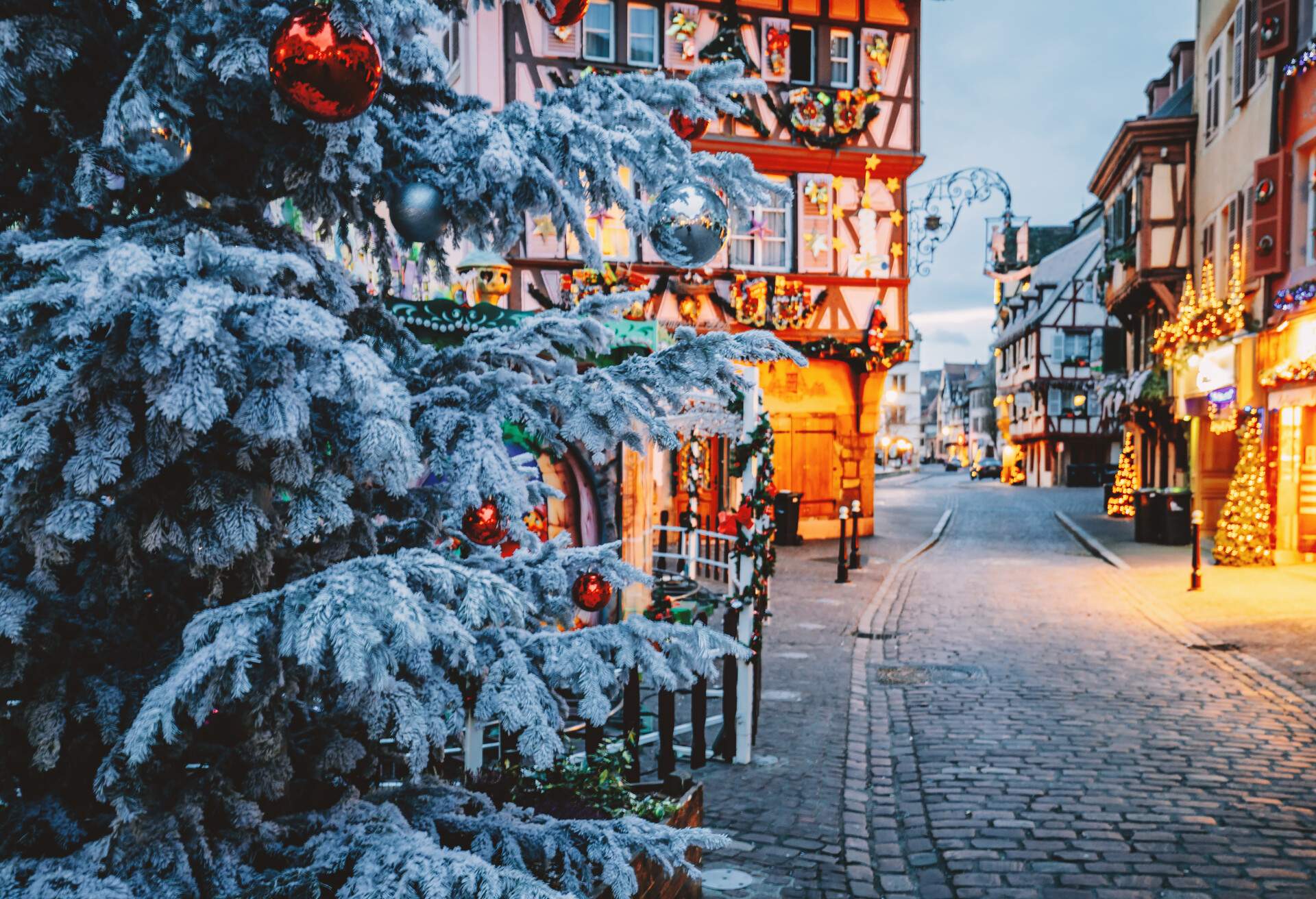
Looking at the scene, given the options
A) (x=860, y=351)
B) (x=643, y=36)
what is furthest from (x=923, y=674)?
(x=643, y=36)

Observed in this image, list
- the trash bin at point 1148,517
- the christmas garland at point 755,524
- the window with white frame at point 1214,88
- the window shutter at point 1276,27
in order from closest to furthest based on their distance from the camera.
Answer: the christmas garland at point 755,524 < the window shutter at point 1276,27 < the window with white frame at point 1214,88 < the trash bin at point 1148,517

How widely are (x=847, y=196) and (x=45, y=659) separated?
61.5ft

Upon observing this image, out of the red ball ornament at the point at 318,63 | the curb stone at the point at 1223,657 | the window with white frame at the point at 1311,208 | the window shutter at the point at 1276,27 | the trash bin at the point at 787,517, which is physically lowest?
the curb stone at the point at 1223,657

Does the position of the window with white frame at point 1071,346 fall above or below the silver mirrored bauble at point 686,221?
above

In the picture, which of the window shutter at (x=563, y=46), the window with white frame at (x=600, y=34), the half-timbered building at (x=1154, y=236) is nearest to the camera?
the window shutter at (x=563, y=46)

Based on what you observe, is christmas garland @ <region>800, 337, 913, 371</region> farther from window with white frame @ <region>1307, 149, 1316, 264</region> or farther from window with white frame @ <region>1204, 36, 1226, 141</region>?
window with white frame @ <region>1204, 36, 1226, 141</region>

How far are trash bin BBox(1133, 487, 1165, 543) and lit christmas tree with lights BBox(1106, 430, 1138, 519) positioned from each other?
6384mm

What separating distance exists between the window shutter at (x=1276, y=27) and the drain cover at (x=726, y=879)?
17.1m

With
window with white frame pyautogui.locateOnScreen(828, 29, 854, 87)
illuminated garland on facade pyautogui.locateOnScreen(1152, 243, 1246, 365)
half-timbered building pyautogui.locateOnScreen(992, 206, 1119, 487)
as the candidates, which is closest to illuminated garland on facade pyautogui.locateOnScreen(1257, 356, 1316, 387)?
illuminated garland on facade pyautogui.locateOnScreen(1152, 243, 1246, 365)

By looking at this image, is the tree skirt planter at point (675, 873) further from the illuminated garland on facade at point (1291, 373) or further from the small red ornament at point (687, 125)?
the illuminated garland on facade at point (1291, 373)

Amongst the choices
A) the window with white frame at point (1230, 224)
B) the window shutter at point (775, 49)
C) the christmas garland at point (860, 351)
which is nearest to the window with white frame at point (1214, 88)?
the window with white frame at point (1230, 224)

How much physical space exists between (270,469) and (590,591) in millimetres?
1631

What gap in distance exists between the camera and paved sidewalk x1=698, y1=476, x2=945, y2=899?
16.0 feet

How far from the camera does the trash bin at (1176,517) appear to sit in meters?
19.9
